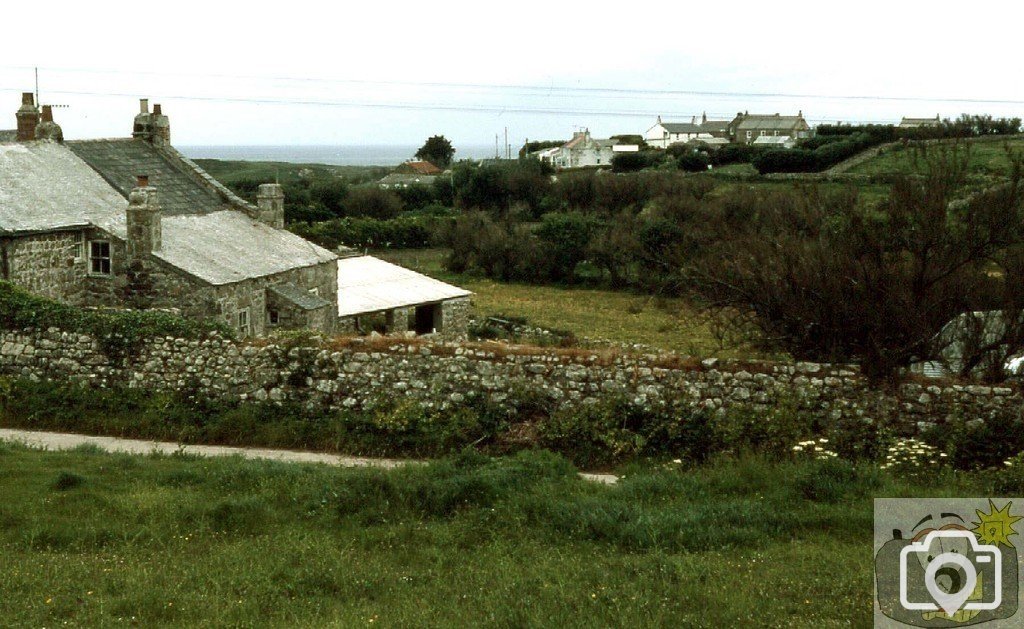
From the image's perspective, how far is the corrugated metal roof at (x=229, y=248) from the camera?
21.3m

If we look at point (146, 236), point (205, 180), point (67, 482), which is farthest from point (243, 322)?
point (67, 482)

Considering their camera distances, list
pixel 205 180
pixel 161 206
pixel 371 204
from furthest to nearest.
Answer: pixel 371 204 < pixel 205 180 < pixel 161 206

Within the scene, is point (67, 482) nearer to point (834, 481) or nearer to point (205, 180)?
point (834, 481)

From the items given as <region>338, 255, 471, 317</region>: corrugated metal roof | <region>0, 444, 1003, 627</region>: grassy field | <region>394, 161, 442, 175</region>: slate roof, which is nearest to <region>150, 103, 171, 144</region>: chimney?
<region>338, 255, 471, 317</region>: corrugated metal roof

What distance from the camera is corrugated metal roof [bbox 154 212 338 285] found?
70.0 ft

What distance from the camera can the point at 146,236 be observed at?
819 inches

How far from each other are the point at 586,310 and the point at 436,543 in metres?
35.6

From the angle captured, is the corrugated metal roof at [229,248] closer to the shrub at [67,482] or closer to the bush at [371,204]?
the shrub at [67,482]

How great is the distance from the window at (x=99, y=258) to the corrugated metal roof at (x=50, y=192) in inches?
16.2

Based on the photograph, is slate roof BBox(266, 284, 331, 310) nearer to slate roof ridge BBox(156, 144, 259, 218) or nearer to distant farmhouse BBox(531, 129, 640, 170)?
slate roof ridge BBox(156, 144, 259, 218)

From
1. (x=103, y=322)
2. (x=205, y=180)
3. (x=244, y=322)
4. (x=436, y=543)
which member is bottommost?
(x=436, y=543)

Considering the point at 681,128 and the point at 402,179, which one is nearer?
the point at 402,179

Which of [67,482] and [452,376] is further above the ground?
[452,376]

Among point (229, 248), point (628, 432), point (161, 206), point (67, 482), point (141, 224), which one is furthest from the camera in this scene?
point (161, 206)
